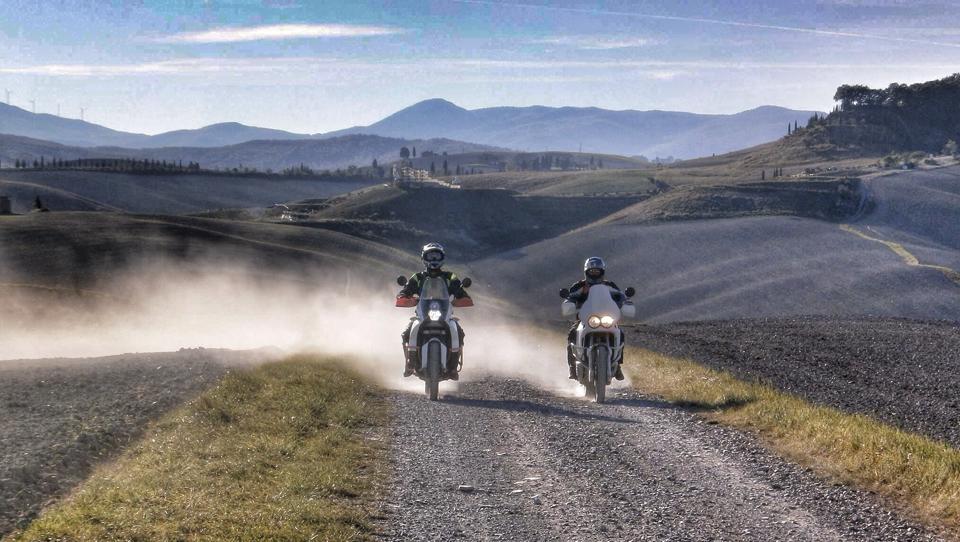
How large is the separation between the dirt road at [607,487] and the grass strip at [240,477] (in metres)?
0.77

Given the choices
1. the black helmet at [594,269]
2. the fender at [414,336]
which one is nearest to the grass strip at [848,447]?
the black helmet at [594,269]

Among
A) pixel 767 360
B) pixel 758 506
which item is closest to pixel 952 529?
pixel 758 506

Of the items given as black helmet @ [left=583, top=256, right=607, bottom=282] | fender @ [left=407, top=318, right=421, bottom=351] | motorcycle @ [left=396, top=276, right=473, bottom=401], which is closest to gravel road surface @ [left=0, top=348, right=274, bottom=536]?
fender @ [left=407, top=318, right=421, bottom=351]

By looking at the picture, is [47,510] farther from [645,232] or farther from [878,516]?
[645,232]

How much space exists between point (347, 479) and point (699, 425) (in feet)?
23.8

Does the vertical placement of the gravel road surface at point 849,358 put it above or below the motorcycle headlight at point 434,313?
below

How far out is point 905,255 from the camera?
9006cm

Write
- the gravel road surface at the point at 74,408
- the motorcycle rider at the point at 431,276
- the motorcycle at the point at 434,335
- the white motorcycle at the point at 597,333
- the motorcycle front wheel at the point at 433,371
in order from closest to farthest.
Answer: the gravel road surface at the point at 74,408
the white motorcycle at the point at 597,333
the motorcycle front wheel at the point at 433,371
the motorcycle at the point at 434,335
the motorcycle rider at the point at 431,276

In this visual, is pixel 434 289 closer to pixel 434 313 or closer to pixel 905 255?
pixel 434 313

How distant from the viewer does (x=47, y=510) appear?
38.4 feet

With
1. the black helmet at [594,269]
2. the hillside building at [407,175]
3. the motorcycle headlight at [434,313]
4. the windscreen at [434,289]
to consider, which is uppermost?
the hillside building at [407,175]

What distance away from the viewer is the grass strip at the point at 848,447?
11.7 meters

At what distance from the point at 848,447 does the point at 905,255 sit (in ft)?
272

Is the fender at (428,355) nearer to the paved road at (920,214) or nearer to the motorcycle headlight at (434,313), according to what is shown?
the motorcycle headlight at (434,313)
